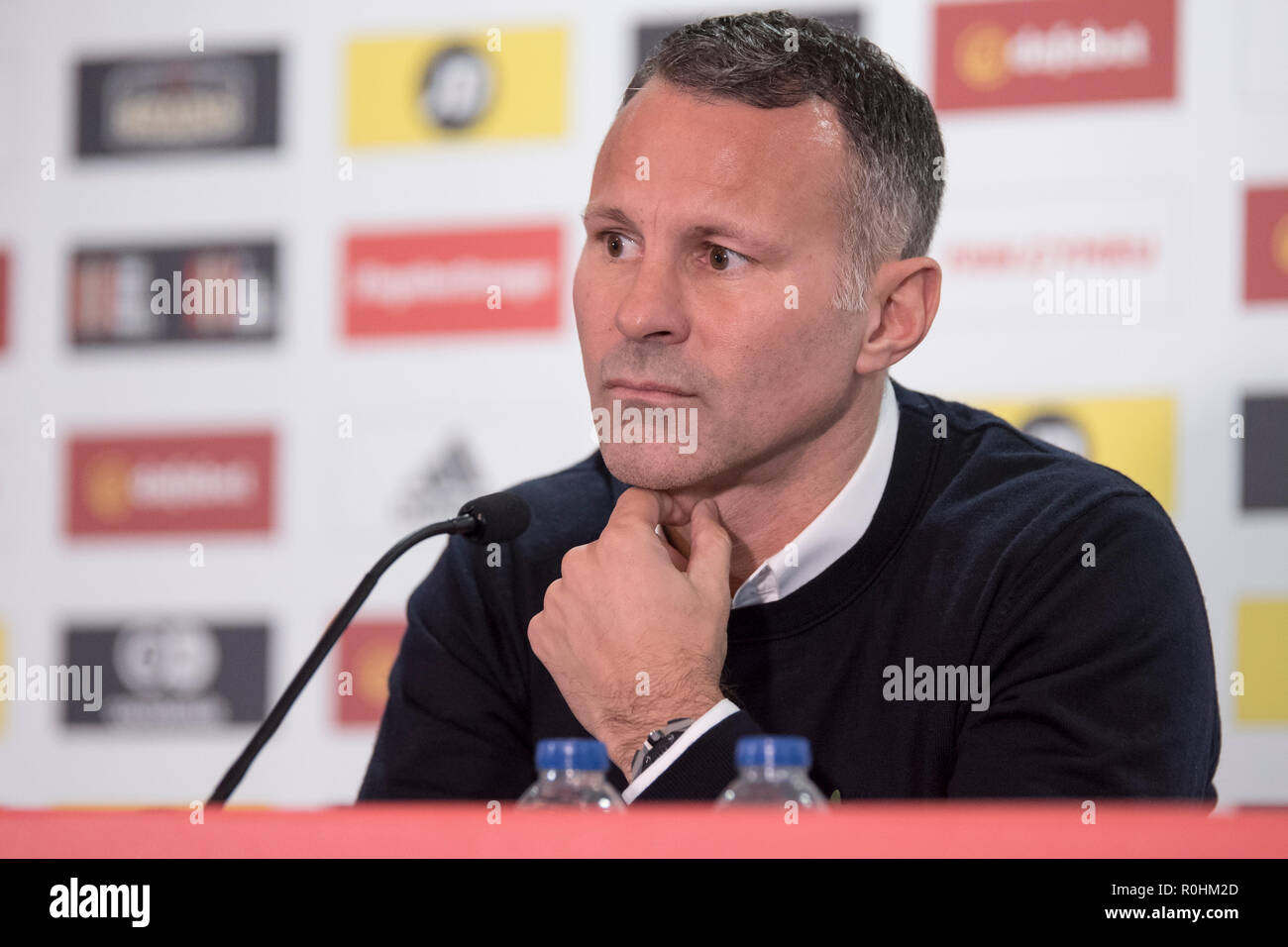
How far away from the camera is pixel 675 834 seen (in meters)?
0.68

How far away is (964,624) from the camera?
5.08ft

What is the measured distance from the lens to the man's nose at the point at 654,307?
154cm

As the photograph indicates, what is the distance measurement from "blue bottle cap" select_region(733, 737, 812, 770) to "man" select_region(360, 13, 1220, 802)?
0.38m

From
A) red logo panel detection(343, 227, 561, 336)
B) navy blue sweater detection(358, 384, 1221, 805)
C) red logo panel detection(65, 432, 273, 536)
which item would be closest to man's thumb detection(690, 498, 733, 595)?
navy blue sweater detection(358, 384, 1221, 805)

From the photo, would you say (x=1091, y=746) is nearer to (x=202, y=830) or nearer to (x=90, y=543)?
(x=202, y=830)

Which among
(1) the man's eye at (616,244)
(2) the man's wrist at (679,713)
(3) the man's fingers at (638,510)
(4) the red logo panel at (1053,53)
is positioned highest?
(4) the red logo panel at (1053,53)

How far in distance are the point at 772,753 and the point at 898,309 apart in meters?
1.00

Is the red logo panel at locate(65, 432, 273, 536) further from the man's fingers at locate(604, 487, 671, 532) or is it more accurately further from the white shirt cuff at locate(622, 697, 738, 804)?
the white shirt cuff at locate(622, 697, 738, 804)

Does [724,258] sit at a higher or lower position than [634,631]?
higher

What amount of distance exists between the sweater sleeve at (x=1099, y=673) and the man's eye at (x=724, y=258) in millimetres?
→ 462

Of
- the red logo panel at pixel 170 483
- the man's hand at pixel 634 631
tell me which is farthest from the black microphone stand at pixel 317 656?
the red logo panel at pixel 170 483

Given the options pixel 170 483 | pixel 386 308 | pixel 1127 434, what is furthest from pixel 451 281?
pixel 1127 434

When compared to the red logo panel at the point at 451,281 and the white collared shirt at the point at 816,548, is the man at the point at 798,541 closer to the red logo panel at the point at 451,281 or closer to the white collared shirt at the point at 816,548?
the white collared shirt at the point at 816,548

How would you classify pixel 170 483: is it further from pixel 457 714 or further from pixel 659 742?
pixel 659 742
